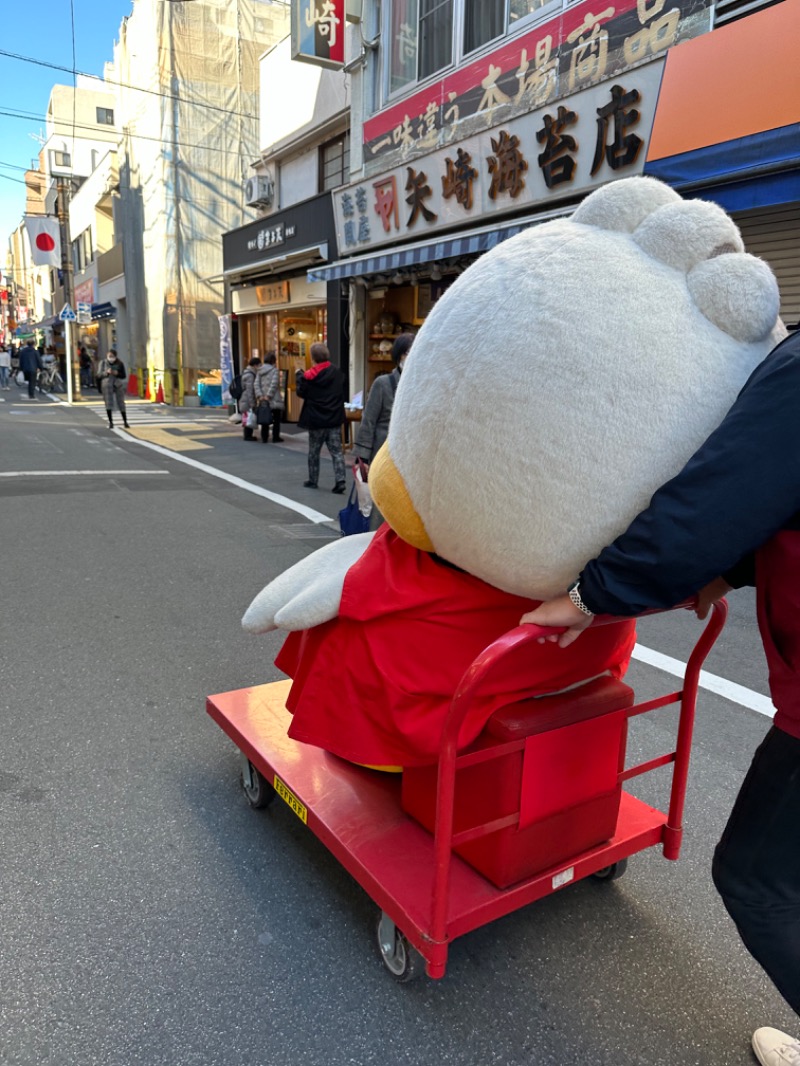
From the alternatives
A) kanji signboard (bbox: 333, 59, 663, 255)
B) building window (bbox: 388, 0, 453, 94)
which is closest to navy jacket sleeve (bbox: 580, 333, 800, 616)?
kanji signboard (bbox: 333, 59, 663, 255)

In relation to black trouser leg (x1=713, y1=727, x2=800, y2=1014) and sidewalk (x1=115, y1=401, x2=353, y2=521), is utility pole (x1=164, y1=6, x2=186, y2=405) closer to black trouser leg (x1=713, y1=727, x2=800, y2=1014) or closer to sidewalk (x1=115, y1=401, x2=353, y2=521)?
sidewalk (x1=115, y1=401, x2=353, y2=521)

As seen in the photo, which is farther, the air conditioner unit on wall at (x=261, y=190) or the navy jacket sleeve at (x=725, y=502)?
the air conditioner unit on wall at (x=261, y=190)

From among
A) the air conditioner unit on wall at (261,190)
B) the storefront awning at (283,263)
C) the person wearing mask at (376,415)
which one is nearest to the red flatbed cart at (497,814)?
the person wearing mask at (376,415)

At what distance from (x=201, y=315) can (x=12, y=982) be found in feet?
79.3

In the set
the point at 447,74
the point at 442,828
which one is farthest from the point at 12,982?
the point at 447,74

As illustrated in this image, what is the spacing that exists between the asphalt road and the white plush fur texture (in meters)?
0.86

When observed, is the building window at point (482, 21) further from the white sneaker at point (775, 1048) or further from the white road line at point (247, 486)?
the white sneaker at point (775, 1048)

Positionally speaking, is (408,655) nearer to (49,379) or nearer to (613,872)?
(613,872)

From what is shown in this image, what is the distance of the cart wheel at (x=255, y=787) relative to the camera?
2.67 m

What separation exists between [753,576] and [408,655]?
0.85 meters

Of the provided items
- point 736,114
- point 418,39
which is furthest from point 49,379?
point 736,114

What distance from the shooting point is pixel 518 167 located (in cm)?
936

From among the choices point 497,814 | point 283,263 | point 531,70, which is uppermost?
point 531,70

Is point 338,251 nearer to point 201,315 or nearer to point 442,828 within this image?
point 201,315
